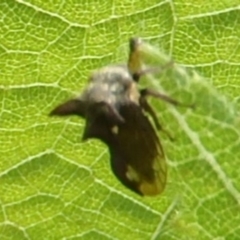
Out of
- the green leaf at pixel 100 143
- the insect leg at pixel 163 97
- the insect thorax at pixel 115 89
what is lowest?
the green leaf at pixel 100 143

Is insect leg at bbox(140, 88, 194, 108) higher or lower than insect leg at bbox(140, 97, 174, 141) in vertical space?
higher

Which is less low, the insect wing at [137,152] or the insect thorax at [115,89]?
the insect thorax at [115,89]

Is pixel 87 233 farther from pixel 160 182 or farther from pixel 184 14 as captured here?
pixel 184 14

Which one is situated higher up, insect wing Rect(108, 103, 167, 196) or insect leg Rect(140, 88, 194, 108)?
insect leg Rect(140, 88, 194, 108)

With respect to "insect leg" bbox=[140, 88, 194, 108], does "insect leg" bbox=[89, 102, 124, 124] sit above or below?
below

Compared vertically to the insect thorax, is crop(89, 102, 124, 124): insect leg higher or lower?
lower

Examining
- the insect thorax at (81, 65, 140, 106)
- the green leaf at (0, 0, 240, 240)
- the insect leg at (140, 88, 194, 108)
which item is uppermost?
the insect leg at (140, 88, 194, 108)
